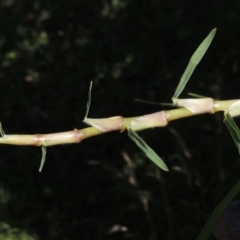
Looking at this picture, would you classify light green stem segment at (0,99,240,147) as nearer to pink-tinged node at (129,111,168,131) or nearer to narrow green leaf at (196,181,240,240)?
pink-tinged node at (129,111,168,131)

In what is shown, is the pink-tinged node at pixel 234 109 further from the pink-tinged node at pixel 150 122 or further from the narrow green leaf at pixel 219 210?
the narrow green leaf at pixel 219 210

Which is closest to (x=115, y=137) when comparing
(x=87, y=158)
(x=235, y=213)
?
(x=87, y=158)

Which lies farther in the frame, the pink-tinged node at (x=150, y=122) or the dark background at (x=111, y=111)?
the dark background at (x=111, y=111)

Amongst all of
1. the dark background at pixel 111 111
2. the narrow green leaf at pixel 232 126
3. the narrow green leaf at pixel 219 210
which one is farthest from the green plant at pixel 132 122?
the dark background at pixel 111 111

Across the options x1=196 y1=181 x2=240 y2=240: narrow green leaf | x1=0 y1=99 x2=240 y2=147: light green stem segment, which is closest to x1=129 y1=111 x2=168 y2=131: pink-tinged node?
x1=0 y1=99 x2=240 y2=147: light green stem segment

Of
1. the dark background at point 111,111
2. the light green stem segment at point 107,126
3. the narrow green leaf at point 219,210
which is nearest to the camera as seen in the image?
the light green stem segment at point 107,126

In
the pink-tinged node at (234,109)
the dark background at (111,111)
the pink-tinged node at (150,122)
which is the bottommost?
the dark background at (111,111)
